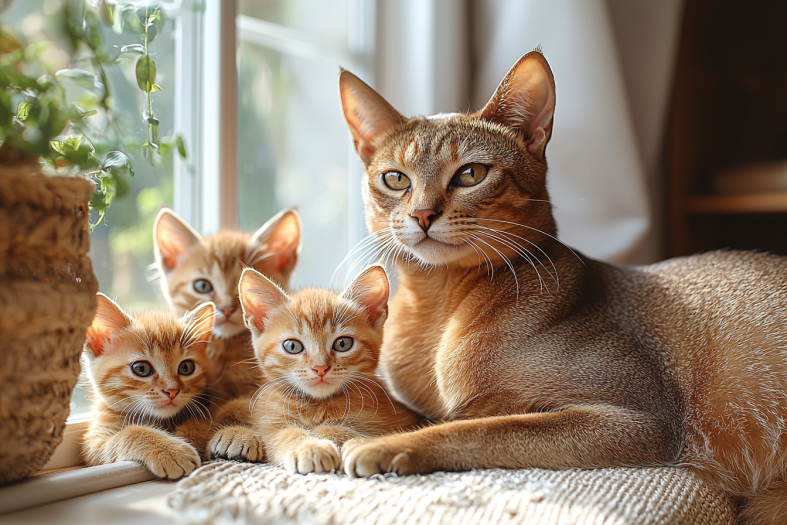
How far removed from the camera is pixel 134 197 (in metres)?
1.47

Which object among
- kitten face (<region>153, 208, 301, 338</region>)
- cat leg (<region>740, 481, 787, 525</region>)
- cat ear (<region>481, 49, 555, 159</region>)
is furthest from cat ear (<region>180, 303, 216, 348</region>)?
cat leg (<region>740, 481, 787, 525</region>)

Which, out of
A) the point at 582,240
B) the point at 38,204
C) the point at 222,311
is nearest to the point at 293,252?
the point at 222,311

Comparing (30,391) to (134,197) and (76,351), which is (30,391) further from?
(134,197)

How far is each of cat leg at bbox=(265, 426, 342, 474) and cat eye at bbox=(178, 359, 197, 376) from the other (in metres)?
0.22

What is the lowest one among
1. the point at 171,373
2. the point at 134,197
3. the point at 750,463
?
the point at 750,463

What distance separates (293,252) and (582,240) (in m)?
1.01

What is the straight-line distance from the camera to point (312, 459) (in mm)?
922

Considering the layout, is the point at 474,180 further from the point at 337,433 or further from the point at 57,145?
the point at 57,145

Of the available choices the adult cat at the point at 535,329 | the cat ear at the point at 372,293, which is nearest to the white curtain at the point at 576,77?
the adult cat at the point at 535,329

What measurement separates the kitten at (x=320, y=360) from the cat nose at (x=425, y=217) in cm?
12

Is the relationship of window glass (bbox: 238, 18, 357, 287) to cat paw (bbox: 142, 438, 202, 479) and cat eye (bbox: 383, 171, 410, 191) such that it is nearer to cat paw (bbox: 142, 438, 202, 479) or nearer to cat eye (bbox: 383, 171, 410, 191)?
cat eye (bbox: 383, 171, 410, 191)

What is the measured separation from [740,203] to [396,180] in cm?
144

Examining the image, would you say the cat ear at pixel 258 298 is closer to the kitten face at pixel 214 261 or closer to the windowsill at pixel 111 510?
the kitten face at pixel 214 261

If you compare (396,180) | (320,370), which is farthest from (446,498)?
(396,180)
